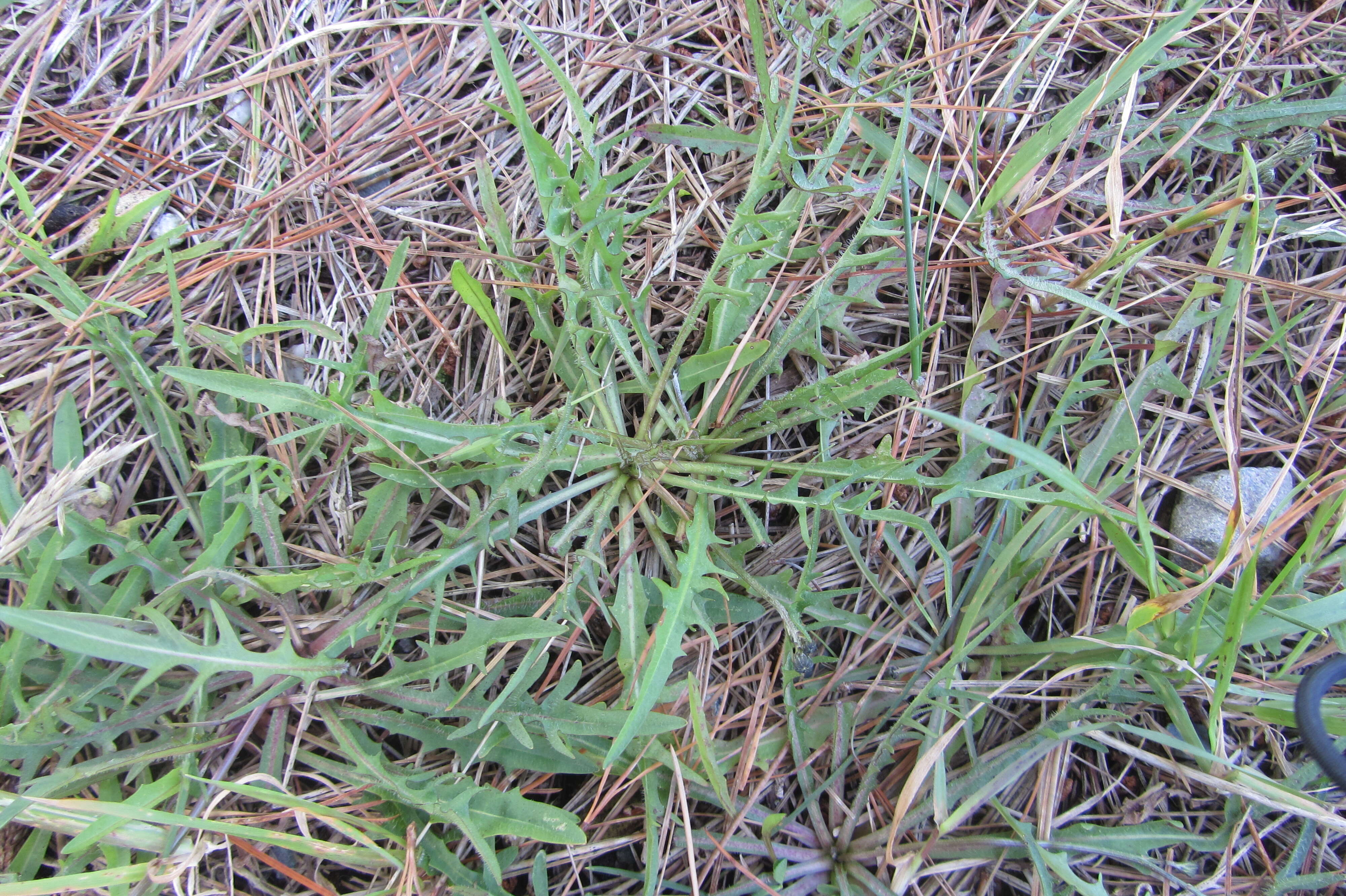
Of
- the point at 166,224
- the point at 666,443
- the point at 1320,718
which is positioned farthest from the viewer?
the point at 166,224

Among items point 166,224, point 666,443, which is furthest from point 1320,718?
point 166,224

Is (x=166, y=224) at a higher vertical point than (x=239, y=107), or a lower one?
lower

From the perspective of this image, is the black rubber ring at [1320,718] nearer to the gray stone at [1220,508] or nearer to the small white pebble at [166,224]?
the gray stone at [1220,508]

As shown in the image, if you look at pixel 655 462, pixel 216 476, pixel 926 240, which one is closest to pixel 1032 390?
pixel 926 240

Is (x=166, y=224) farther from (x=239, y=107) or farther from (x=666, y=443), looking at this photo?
(x=666, y=443)

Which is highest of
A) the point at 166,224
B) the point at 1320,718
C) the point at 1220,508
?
the point at 166,224

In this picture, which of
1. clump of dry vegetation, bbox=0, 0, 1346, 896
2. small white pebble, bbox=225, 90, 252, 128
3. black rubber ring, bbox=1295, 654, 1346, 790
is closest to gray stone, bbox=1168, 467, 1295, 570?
clump of dry vegetation, bbox=0, 0, 1346, 896

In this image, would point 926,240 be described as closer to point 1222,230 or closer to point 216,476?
point 1222,230
